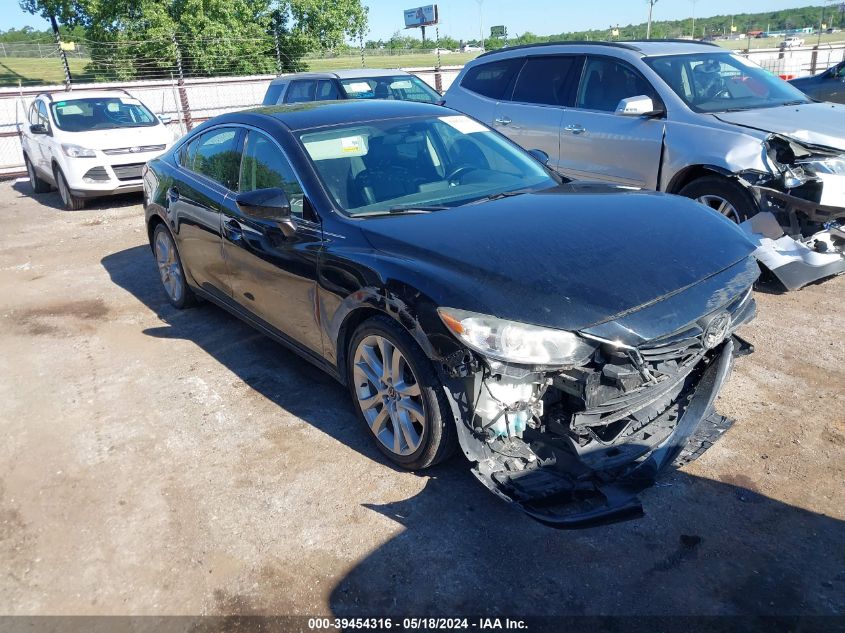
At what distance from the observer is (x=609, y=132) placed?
6398 mm

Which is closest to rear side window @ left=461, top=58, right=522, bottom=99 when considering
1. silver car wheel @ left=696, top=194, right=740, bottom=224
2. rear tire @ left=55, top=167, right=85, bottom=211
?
silver car wheel @ left=696, top=194, right=740, bottom=224

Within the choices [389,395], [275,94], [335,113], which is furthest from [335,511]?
[275,94]

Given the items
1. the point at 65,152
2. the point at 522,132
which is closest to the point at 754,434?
the point at 522,132

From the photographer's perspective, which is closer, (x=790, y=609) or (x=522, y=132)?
(x=790, y=609)

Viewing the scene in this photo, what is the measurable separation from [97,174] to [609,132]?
7.82 meters

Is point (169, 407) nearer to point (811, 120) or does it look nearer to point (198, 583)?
point (198, 583)

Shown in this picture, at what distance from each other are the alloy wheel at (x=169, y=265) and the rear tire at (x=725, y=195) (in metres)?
4.25

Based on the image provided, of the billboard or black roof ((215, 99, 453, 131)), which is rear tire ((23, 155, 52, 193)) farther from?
the billboard

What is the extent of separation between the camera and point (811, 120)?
5.63 meters

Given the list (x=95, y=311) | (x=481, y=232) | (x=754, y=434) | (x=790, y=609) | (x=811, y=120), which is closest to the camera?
(x=790, y=609)

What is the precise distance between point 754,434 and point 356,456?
206 centimetres

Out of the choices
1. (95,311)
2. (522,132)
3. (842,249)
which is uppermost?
(522,132)

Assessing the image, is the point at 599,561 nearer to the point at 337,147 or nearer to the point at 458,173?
the point at 458,173

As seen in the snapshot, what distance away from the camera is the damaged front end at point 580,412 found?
266 centimetres
